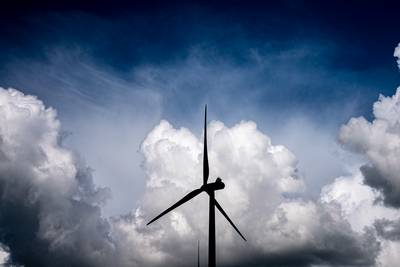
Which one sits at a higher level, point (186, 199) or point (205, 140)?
point (205, 140)

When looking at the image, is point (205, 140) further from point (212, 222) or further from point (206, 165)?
point (212, 222)

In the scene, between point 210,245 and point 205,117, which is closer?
point 210,245

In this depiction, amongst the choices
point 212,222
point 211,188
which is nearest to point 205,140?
point 211,188

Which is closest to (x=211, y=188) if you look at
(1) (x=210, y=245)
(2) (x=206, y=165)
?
(2) (x=206, y=165)

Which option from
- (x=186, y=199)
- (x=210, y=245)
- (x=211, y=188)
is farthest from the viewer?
(x=186, y=199)

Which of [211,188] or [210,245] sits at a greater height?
[211,188]

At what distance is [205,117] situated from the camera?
7444 cm

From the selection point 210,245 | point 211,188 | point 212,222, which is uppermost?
point 211,188

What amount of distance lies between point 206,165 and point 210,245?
21059mm

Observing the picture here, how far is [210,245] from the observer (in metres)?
60.2

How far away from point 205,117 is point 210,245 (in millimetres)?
22990

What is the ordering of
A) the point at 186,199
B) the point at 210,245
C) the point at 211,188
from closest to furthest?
the point at 210,245 < the point at 211,188 < the point at 186,199

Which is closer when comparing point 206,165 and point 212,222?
point 212,222

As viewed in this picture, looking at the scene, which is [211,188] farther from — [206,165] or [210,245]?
[210,245]
